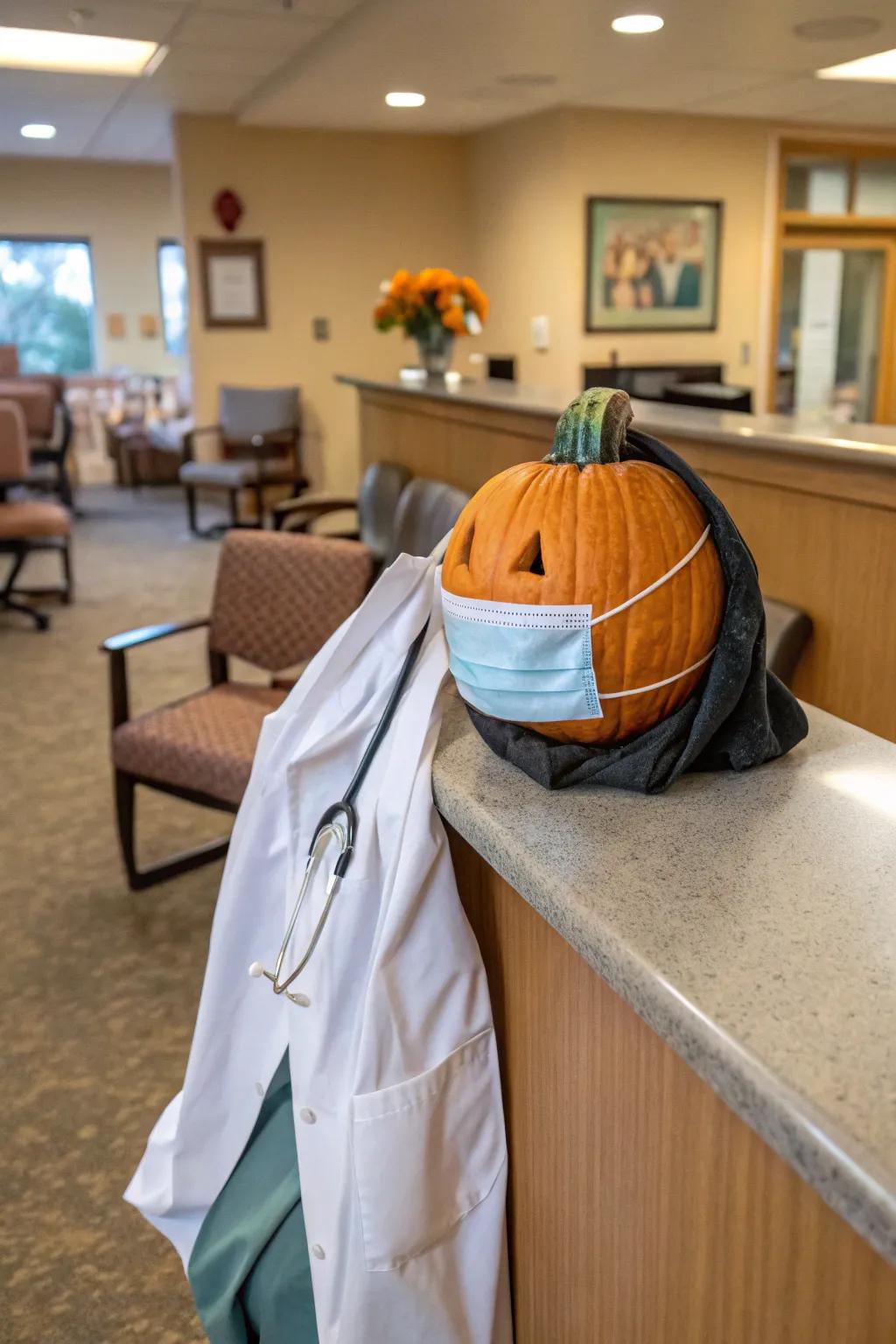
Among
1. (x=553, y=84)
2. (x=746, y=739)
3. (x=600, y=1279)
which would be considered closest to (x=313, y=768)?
(x=746, y=739)

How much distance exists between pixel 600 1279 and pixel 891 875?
44 cm

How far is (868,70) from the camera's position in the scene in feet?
18.1

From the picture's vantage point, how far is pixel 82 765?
3.84 meters

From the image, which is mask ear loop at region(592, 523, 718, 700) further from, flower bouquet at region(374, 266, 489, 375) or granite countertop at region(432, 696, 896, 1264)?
flower bouquet at region(374, 266, 489, 375)

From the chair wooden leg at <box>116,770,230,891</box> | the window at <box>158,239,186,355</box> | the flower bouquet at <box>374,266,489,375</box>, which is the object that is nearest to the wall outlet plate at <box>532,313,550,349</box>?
the flower bouquet at <box>374,266,489,375</box>

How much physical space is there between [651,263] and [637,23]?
2.49 metres

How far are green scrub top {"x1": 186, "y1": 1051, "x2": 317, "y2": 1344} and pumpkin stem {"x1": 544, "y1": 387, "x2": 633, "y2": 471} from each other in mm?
784

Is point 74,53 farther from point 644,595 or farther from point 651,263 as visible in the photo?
point 644,595

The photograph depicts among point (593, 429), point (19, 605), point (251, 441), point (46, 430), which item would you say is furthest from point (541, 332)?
point (593, 429)

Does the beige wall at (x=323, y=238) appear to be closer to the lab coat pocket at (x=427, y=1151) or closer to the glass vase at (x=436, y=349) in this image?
the glass vase at (x=436, y=349)

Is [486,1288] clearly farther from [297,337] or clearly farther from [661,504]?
[297,337]

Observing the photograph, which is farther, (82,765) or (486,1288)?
(82,765)

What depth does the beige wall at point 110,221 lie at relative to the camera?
1059 centimetres

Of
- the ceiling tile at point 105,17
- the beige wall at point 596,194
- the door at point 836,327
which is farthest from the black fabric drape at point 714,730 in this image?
the door at point 836,327
